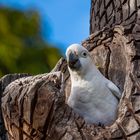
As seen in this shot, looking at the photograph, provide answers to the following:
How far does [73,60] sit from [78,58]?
5 centimetres

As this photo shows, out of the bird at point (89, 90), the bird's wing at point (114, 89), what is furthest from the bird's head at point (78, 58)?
the bird's wing at point (114, 89)

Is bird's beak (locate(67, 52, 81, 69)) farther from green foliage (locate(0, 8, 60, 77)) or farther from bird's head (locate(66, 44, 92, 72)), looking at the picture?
green foliage (locate(0, 8, 60, 77))

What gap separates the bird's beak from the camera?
3.62 m

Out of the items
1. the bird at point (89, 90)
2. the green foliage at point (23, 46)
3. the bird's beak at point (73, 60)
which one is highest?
the bird's beak at point (73, 60)

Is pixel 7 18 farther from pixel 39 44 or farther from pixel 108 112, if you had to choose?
pixel 108 112

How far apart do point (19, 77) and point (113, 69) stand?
0.62 m

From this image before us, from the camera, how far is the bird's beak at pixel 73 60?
11.9ft

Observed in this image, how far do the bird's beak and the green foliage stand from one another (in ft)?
22.4

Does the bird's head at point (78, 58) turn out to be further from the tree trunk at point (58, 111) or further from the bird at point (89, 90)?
the tree trunk at point (58, 111)

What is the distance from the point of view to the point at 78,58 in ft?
12.1

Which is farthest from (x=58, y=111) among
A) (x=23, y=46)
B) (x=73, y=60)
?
(x=23, y=46)

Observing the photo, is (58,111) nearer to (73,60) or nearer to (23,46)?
(73,60)

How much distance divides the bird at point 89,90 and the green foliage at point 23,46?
678 centimetres

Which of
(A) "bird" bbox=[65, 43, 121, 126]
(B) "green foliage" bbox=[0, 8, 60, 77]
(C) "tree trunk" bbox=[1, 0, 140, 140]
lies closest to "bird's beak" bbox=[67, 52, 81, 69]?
(A) "bird" bbox=[65, 43, 121, 126]
